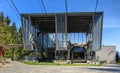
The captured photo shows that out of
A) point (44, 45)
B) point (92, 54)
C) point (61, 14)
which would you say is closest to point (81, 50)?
point (92, 54)

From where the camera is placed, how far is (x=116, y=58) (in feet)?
243

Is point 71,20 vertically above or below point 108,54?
above

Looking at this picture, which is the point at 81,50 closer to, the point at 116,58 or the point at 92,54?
the point at 92,54

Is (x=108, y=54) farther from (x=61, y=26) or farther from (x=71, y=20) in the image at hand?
(x=61, y=26)

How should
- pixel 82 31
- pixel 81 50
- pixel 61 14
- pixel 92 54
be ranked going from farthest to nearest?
pixel 82 31
pixel 81 50
pixel 92 54
pixel 61 14

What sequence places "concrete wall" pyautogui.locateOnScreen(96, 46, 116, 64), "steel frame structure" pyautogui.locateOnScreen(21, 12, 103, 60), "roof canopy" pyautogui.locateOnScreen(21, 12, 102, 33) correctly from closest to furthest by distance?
"steel frame structure" pyautogui.locateOnScreen(21, 12, 103, 60) → "roof canopy" pyautogui.locateOnScreen(21, 12, 102, 33) → "concrete wall" pyautogui.locateOnScreen(96, 46, 116, 64)

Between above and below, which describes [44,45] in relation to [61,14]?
below

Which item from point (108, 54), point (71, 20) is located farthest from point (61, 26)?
point (108, 54)

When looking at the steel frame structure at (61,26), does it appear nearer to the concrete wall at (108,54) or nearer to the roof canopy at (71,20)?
the roof canopy at (71,20)

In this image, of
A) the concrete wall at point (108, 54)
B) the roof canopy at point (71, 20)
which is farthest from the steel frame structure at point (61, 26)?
the concrete wall at point (108, 54)

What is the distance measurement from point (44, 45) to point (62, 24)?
16494 mm

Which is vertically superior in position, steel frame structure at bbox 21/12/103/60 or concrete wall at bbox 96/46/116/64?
steel frame structure at bbox 21/12/103/60

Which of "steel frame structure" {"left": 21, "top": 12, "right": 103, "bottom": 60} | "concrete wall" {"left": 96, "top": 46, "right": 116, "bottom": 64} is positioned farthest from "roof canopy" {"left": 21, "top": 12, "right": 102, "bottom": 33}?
"concrete wall" {"left": 96, "top": 46, "right": 116, "bottom": 64}

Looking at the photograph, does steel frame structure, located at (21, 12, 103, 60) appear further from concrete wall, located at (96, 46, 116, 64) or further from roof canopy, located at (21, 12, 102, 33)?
concrete wall, located at (96, 46, 116, 64)
